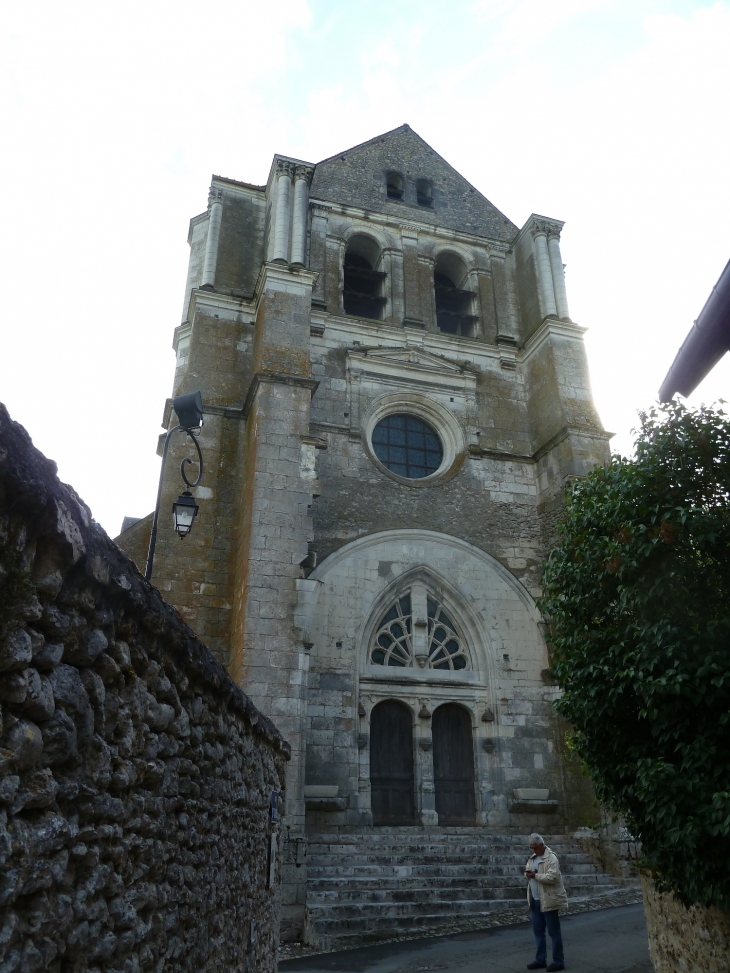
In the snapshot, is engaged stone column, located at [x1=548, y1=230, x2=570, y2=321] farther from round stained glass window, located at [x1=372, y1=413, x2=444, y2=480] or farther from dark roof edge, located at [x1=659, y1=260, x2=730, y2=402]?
dark roof edge, located at [x1=659, y1=260, x2=730, y2=402]

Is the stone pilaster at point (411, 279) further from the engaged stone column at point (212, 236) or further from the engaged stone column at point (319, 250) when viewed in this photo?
the engaged stone column at point (212, 236)

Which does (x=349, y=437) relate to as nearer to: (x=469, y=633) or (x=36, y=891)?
(x=469, y=633)

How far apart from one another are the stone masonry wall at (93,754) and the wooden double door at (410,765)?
27.7 feet

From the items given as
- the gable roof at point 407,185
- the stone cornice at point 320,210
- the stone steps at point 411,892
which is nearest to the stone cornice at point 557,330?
the gable roof at point 407,185

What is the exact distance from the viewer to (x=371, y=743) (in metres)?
11.8

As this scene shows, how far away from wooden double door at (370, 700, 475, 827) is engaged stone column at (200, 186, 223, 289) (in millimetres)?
9043

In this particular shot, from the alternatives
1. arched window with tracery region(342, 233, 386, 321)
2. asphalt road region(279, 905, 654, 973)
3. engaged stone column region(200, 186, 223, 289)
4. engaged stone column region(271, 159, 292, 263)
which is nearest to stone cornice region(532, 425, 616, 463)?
arched window with tracery region(342, 233, 386, 321)

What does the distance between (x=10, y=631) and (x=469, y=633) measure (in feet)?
39.0

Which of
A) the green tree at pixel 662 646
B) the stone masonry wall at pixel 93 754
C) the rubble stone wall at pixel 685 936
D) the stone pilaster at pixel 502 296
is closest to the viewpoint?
the stone masonry wall at pixel 93 754

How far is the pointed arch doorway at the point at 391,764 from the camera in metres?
11.5

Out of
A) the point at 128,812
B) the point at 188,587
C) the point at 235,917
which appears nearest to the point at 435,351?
the point at 188,587

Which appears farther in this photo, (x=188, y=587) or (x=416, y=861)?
(x=188, y=587)

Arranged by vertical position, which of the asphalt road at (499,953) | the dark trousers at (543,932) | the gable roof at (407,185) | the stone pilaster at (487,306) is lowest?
the asphalt road at (499,953)

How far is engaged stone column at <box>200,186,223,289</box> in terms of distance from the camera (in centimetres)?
1501
